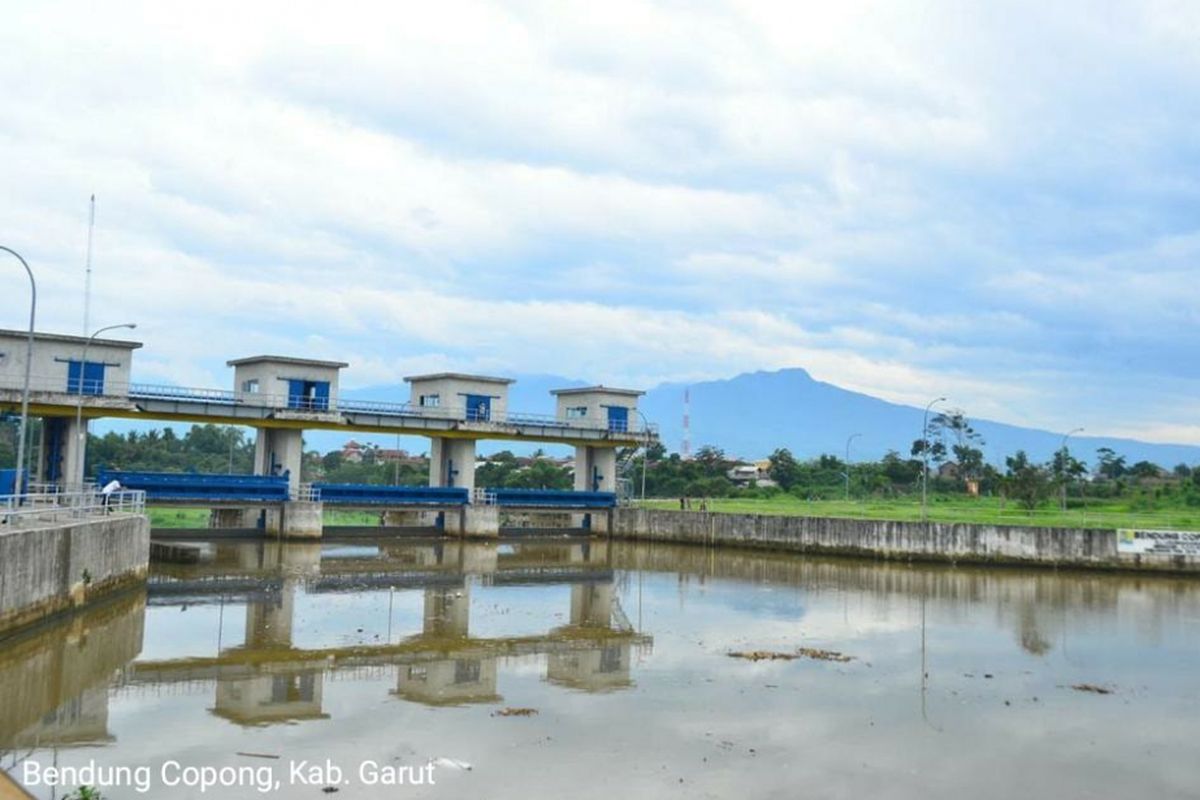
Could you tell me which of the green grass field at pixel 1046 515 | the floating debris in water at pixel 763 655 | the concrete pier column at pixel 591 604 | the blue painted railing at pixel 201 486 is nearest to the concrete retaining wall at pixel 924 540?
the green grass field at pixel 1046 515

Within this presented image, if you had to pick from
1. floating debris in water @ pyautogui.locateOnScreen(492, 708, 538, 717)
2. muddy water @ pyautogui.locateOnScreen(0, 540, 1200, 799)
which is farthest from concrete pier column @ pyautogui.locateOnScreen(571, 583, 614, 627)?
floating debris in water @ pyautogui.locateOnScreen(492, 708, 538, 717)

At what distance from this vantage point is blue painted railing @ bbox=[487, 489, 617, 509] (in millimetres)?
54094

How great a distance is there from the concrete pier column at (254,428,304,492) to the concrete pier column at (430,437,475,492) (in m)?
8.12

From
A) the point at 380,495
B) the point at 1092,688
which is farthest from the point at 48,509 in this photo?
the point at 380,495

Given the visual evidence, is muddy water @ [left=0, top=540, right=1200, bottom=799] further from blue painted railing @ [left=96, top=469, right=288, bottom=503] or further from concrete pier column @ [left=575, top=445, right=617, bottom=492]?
concrete pier column @ [left=575, top=445, right=617, bottom=492]

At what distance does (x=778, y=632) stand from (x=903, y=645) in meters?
3.06

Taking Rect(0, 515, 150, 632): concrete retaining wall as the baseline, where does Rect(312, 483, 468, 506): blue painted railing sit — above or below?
above

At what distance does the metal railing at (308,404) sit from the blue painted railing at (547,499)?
4.02 m

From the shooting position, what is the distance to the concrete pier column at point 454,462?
5422 cm

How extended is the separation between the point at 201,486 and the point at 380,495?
9.11 metres

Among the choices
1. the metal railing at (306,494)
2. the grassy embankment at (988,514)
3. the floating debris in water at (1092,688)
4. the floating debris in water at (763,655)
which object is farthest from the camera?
the metal railing at (306,494)

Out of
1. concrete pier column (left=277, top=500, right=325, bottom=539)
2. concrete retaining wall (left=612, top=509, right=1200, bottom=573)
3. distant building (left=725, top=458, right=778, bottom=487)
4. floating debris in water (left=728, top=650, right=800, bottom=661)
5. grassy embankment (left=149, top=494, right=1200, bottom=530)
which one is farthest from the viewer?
distant building (left=725, top=458, right=778, bottom=487)

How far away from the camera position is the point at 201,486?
42.9 metres

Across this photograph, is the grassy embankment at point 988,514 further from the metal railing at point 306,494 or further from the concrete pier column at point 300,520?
the concrete pier column at point 300,520
